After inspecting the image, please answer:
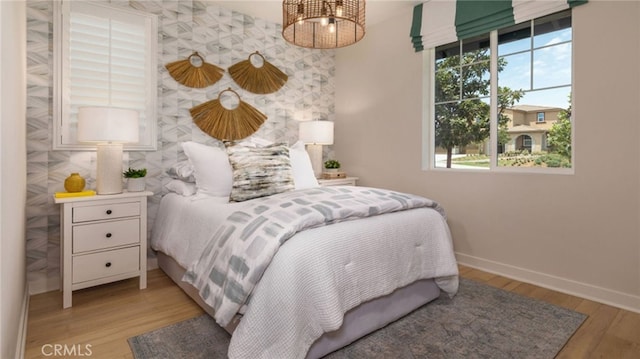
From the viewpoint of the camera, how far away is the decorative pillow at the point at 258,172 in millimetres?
2387

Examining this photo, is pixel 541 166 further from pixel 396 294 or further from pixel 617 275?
pixel 396 294

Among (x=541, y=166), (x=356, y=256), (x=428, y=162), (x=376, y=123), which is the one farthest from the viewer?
(x=376, y=123)

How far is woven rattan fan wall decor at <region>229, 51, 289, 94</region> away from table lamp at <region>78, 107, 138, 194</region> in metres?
1.30

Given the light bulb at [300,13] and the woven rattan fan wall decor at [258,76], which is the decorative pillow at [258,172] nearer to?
the light bulb at [300,13]

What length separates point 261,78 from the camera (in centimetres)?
359

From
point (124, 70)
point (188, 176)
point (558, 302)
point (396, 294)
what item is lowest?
point (558, 302)

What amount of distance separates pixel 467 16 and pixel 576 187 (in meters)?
1.69

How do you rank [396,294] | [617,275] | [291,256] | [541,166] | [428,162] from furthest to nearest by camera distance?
[428,162]
[541,166]
[617,275]
[396,294]
[291,256]

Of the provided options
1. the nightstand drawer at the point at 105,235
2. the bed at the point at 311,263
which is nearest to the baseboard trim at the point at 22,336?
the nightstand drawer at the point at 105,235

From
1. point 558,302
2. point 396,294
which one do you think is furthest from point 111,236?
point 558,302

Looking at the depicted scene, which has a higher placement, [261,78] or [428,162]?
[261,78]

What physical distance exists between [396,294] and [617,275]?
1.59 meters

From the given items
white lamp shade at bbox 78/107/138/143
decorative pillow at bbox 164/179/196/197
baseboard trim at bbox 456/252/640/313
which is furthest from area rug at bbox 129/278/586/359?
white lamp shade at bbox 78/107/138/143

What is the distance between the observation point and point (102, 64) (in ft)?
8.73
